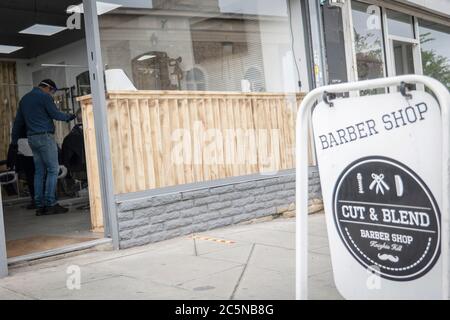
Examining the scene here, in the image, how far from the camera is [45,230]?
5797 millimetres

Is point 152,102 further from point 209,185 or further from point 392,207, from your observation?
point 392,207

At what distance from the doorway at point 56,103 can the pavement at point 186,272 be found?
1.74ft

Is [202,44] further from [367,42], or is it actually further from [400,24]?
[400,24]

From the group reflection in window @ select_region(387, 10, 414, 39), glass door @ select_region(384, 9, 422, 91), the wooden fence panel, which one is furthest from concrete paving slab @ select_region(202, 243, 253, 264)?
reflection in window @ select_region(387, 10, 414, 39)

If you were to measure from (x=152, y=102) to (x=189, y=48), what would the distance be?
118 centimetres

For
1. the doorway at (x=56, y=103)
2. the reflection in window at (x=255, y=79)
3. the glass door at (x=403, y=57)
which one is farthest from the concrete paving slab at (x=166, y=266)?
the glass door at (x=403, y=57)

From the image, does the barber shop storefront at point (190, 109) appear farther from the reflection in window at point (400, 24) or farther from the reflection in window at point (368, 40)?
the reflection in window at point (400, 24)

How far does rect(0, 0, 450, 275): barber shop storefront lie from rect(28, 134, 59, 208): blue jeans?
0.34 m

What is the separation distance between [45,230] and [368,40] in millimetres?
5652

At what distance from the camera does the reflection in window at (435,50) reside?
10.1 meters

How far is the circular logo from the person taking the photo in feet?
8.34

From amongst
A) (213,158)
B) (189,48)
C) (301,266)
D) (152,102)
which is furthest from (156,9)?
(301,266)

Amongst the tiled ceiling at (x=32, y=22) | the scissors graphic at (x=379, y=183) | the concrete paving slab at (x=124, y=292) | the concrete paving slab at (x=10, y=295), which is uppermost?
the tiled ceiling at (x=32, y=22)

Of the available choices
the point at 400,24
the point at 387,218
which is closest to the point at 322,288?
the point at 387,218
